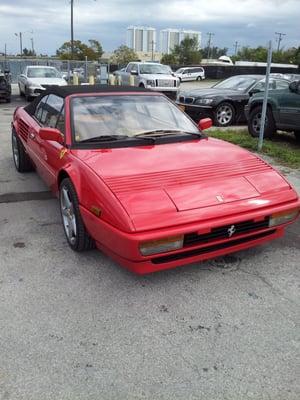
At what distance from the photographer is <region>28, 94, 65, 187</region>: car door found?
4.16 metres

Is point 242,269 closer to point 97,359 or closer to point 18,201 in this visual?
point 97,359

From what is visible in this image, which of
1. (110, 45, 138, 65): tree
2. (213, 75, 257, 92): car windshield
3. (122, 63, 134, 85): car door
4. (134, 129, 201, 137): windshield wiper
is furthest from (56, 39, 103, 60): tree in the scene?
(134, 129, 201, 137): windshield wiper

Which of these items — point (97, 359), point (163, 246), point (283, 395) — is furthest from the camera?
point (163, 246)

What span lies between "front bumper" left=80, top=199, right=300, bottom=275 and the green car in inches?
211

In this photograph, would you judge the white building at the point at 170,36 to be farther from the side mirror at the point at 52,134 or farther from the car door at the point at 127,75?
the side mirror at the point at 52,134

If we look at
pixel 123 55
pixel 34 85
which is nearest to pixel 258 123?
pixel 34 85

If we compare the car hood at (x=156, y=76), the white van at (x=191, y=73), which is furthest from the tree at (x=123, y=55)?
the car hood at (x=156, y=76)

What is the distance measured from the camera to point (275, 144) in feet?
28.2

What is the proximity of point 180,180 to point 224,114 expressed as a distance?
856cm

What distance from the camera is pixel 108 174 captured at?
330 centimetres

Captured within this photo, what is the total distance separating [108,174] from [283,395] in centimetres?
193

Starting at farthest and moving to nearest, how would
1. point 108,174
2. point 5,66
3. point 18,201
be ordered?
1. point 5,66
2. point 18,201
3. point 108,174

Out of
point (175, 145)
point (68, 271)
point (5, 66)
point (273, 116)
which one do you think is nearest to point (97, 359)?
point (68, 271)

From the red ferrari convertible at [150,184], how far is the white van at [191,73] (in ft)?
139
